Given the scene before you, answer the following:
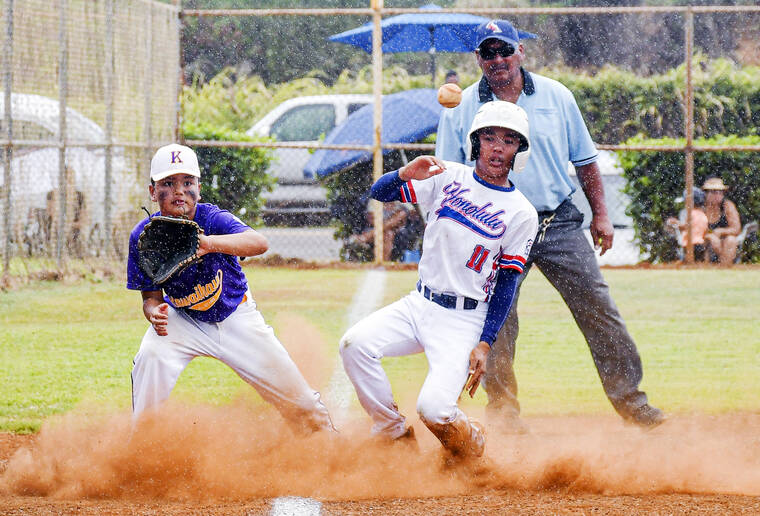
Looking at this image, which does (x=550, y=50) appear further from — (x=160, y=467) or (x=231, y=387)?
(x=160, y=467)

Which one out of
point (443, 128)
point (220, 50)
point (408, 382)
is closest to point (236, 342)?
point (443, 128)

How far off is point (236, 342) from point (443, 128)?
167 centimetres

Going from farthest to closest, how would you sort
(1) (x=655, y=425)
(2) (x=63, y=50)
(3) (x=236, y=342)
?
(2) (x=63, y=50) < (1) (x=655, y=425) < (3) (x=236, y=342)

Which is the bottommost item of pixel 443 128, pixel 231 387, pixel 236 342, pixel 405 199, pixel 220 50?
pixel 231 387

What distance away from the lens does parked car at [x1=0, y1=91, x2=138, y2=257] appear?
1045 cm

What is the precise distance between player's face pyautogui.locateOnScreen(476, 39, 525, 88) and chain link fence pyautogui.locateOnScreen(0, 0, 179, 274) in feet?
20.1

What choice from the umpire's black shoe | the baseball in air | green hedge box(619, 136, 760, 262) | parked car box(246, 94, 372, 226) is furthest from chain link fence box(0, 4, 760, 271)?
the umpire's black shoe

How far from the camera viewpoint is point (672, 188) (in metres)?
12.9

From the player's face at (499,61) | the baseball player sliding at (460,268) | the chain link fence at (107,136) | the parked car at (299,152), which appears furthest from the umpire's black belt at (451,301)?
the parked car at (299,152)

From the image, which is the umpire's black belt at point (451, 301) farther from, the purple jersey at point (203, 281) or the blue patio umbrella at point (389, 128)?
the blue patio umbrella at point (389, 128)

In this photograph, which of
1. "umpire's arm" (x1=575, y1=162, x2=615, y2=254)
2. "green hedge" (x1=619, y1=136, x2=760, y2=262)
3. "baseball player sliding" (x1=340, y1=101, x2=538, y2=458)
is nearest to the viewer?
"baseball player sliding" (x1=340, y1=101, x2=538, y2=458)

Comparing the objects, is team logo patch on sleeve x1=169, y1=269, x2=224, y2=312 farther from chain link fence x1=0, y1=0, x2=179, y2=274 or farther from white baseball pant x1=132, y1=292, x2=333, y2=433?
chain link fence x1=0, y1=0, x2=179, y2=274

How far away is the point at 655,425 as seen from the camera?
18.9ft

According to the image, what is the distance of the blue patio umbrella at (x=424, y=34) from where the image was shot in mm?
13969
